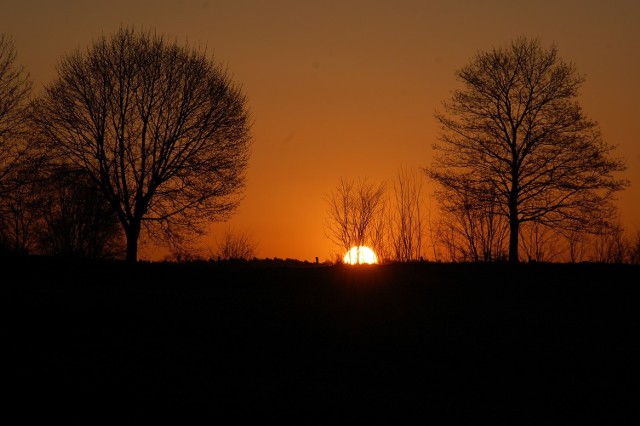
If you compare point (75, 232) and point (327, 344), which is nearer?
point (327, 344)

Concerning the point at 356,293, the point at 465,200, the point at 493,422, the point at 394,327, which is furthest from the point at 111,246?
the point at 493,422

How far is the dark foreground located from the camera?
1167 centimetres

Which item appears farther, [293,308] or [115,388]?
[293,308]

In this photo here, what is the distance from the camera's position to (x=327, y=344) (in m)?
15.1

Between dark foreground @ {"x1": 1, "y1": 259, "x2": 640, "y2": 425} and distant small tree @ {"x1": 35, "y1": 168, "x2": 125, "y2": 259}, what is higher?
distant small tree @ {"x1": 35, "y1": 168, "x2": 125, "y2": 259}

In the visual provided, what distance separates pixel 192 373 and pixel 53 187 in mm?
23635

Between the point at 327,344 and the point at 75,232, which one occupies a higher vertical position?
the point at 75,232

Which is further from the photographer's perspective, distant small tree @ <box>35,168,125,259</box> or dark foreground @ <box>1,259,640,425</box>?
distant small tree @ <box>35,168,125,259</box>

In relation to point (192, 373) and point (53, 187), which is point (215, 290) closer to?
point (192, 373)

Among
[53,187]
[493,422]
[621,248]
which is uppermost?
[53,187]

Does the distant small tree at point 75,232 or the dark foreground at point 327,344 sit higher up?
the distant small tree at point 75,232

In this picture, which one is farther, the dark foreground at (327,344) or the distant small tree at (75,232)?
the distant small tree at (75,232)

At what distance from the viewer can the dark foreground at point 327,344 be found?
38.3 feet

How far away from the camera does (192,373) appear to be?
12.9 meters
